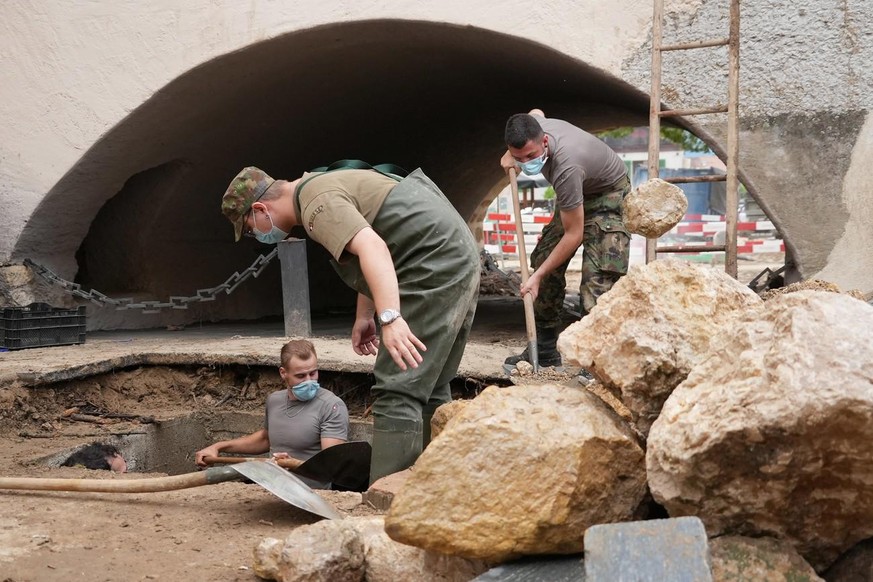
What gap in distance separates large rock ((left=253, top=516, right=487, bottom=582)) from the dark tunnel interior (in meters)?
3.64

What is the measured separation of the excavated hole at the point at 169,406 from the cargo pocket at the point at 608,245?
2.87 ft

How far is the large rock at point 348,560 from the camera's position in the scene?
2.51m

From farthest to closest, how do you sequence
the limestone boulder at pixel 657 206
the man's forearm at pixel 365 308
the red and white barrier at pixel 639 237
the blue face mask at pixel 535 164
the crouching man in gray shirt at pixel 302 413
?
1. the red and white barrier at pixel 639 237
2. the blue face mask at pixel 535 164
3. the crouching man in gray shirt at pixel 302 413
4. the man's forearm at pixel 365 308
5. the limestone boulder at pixel 657 206

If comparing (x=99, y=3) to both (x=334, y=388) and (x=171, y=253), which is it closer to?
(x=171, y=253)

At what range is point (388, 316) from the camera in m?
3.02

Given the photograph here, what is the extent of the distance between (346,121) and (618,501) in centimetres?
663

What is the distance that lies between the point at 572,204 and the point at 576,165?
198mm

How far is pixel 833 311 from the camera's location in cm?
197

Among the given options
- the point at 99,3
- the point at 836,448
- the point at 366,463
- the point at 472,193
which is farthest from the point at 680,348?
the point at 472,193

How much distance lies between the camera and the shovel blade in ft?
10.5

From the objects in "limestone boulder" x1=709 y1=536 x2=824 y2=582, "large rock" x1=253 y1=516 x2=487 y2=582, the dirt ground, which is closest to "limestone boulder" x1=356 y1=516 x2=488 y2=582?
"large rock" x1=253 y1=516 x2=487 y2=582

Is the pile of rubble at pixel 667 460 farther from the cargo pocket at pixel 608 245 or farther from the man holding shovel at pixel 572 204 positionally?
the cargo pocket at pixel 608 245

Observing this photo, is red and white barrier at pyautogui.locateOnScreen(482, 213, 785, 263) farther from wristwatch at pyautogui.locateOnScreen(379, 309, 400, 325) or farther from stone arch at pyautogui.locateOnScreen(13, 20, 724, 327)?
wristwatch at pyautogui.locateOnScreen(379, 309, 400, 325)

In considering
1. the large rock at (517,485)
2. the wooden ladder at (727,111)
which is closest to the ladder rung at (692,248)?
the wooden ladder at (727,111)
